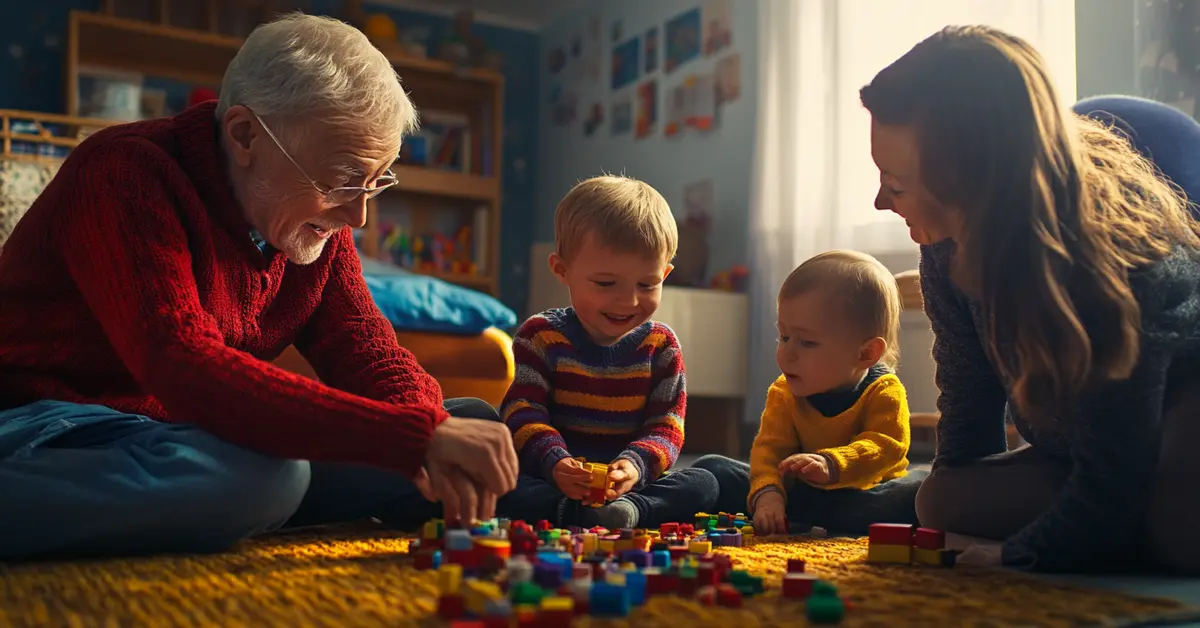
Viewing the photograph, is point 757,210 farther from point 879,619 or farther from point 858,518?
point 879,619

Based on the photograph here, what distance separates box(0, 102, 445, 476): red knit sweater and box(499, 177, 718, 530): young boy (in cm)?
30

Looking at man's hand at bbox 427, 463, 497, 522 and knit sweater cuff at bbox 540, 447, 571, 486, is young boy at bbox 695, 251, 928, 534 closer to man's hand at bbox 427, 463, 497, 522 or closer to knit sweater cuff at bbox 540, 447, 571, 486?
knit sweater cuff at bbox 540, 447, 571, 486

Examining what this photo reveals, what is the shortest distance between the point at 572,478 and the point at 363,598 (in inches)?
22.1

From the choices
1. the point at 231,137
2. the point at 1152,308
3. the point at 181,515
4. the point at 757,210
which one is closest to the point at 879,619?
the point at 1152,308

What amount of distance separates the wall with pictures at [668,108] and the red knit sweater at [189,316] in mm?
2676

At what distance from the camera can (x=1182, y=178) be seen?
1362 mm

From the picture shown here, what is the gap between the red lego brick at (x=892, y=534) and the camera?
1271 mm

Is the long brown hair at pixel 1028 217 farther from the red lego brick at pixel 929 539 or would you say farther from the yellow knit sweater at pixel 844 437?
the yellow knit sweater at pixel 844 437

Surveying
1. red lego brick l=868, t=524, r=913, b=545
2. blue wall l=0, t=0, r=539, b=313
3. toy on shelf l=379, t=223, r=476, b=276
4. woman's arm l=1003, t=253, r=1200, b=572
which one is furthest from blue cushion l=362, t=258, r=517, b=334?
blue wall l=0, t=0, r=539, b=313

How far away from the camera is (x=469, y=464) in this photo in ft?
3.49

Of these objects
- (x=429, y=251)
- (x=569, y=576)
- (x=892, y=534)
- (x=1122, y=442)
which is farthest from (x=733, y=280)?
(x=569, y=576)

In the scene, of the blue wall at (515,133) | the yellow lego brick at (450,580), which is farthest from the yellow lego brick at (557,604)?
the blue wall at (515,133)

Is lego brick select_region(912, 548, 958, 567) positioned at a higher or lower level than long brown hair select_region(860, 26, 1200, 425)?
lower

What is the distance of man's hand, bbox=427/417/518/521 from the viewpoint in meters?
Result: 1.06
